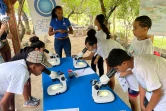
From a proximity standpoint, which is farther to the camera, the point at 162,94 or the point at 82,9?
the point at 82,9

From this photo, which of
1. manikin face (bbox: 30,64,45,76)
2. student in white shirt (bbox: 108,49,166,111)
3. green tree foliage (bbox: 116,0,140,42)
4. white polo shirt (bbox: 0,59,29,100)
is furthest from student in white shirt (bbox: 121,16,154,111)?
green tree foliage (bbox: 116,0,140,42)

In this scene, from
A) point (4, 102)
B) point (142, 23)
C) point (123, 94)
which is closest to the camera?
point (4, 102)

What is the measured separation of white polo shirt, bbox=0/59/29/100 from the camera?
3.70ft

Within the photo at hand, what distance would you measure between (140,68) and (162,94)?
261 mm

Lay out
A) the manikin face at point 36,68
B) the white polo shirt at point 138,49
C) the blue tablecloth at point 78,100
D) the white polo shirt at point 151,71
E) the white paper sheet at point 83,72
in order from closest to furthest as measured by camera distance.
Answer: the white polo shirt at point 151,71
the blue tablecloth at point 78,100
the manikin face at point 36,68
the white polo shirt at point 138,49
the white paper sheet at point 83,72

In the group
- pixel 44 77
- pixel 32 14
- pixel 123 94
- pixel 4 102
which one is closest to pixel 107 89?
pixel 44 77

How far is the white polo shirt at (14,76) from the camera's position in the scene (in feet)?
3.70

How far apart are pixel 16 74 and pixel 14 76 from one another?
0.02 metres

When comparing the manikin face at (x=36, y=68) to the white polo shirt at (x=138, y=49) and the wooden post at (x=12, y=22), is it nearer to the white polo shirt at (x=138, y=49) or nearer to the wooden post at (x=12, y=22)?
the white polo shirt at (x=138, y=49)

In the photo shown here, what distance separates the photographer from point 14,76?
3.72 ft

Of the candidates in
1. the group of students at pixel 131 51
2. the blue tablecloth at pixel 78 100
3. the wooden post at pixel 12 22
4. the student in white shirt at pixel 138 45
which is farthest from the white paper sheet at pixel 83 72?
the wooden post at pixel 12 22

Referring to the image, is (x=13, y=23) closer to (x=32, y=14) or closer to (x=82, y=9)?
(x=32, y=14)

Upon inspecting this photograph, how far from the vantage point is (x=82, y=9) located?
6.60 m

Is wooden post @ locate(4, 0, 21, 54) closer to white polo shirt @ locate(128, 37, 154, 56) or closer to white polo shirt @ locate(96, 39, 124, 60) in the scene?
white polo shirt @ locate(96, 39, 124, 60)
